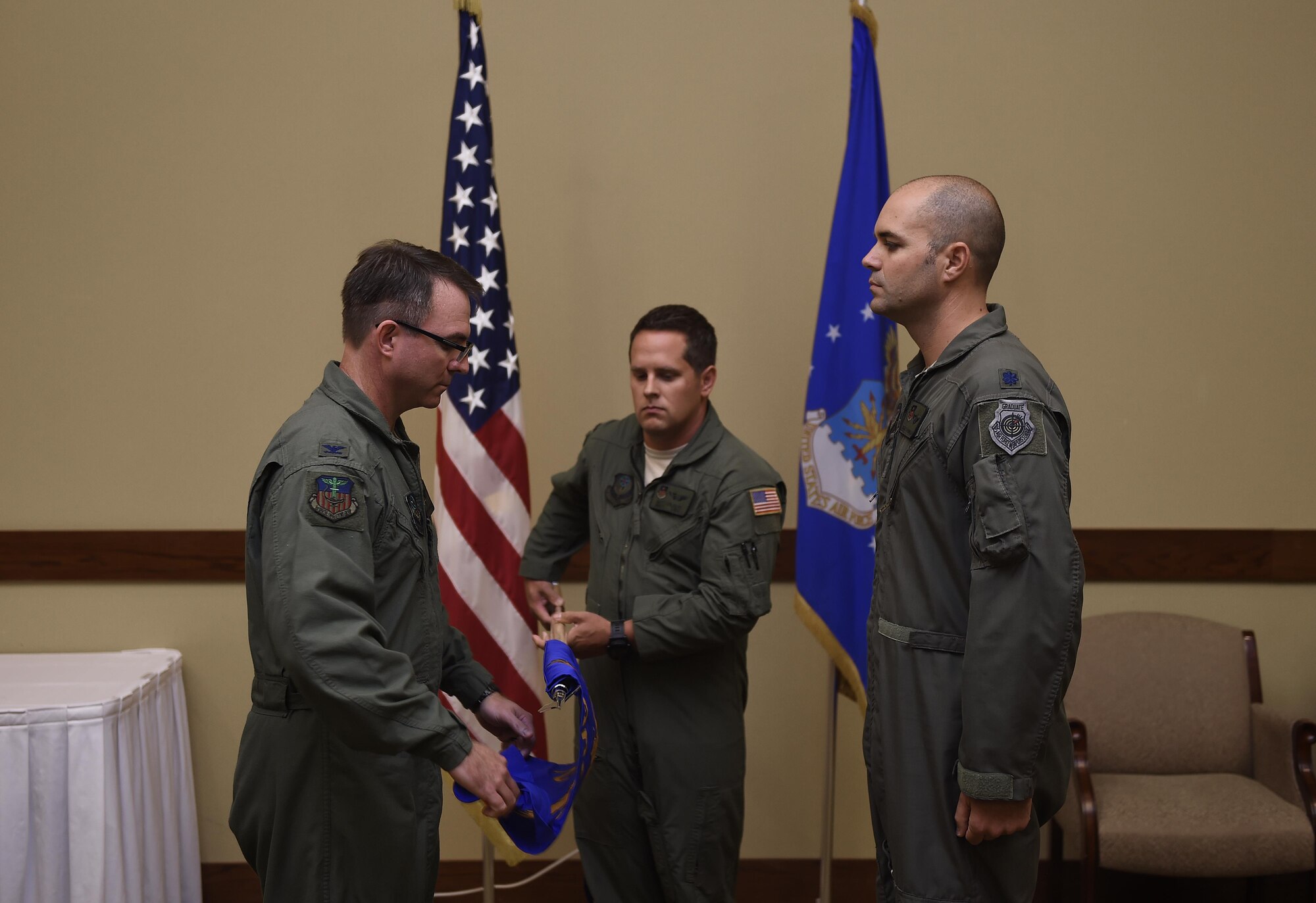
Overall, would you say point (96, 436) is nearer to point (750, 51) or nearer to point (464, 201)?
point (464, 201)

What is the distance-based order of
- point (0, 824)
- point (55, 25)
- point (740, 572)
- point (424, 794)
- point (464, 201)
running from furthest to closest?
1. point (55, 25)
2. point (464, 201)
3. point (0, 824)
4. point (740, 572)
5. point (424, 794)

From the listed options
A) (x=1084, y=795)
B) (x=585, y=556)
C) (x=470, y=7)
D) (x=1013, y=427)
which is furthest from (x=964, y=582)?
(x=470, y=7)

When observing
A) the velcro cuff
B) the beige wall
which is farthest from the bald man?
the beige wall

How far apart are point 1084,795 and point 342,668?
2202 millimetres

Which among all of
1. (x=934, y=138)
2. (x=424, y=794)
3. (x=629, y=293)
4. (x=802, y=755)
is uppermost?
(x=934, y=138)

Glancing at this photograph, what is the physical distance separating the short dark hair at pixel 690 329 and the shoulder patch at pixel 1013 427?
965 millimetres

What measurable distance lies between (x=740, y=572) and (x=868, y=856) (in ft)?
5.19

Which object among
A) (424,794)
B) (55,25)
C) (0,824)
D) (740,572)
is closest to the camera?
(424,794)

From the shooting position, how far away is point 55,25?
3.28 meters

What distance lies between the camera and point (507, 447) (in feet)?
9.50

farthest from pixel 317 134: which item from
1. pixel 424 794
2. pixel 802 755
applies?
pixel 802 755

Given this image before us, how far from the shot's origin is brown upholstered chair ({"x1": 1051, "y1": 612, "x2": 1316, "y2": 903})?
2.78 meters

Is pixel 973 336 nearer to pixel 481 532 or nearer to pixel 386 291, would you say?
pixel 386 291

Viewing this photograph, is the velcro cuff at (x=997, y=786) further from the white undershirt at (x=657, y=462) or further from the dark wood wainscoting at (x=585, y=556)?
the dark wood wainscoting at (x=585, y=556)
